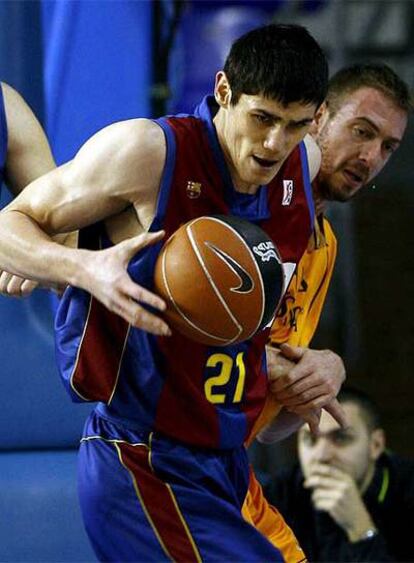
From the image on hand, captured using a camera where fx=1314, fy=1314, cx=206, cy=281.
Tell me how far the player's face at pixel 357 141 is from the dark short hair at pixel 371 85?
3 cm

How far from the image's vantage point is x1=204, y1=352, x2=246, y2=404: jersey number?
313 cm

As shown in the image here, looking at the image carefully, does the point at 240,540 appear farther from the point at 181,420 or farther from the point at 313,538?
the point at 313,538

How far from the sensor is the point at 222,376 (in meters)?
3.16

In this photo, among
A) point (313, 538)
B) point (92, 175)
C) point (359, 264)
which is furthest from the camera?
point (359, 264)

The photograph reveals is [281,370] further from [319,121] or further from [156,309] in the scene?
[319,121]

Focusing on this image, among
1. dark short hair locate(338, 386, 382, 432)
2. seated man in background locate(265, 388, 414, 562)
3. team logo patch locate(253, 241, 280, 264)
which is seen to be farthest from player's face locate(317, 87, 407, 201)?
dark short hair locate(338, 386, 382, 432)

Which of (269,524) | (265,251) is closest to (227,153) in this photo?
(265,251)

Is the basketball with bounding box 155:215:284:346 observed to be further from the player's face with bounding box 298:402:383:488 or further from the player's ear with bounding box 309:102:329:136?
the player's face with bounding box 298:402:383:488

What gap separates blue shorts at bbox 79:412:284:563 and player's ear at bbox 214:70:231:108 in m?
0.81

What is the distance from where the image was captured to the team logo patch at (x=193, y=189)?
10.1 ft

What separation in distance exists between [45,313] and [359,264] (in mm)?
2209

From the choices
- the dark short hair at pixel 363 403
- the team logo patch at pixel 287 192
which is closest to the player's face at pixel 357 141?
the team logo patch at pixel 287 192

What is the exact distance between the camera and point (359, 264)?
6625mm

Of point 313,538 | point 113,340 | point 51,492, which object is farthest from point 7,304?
point 113,340
